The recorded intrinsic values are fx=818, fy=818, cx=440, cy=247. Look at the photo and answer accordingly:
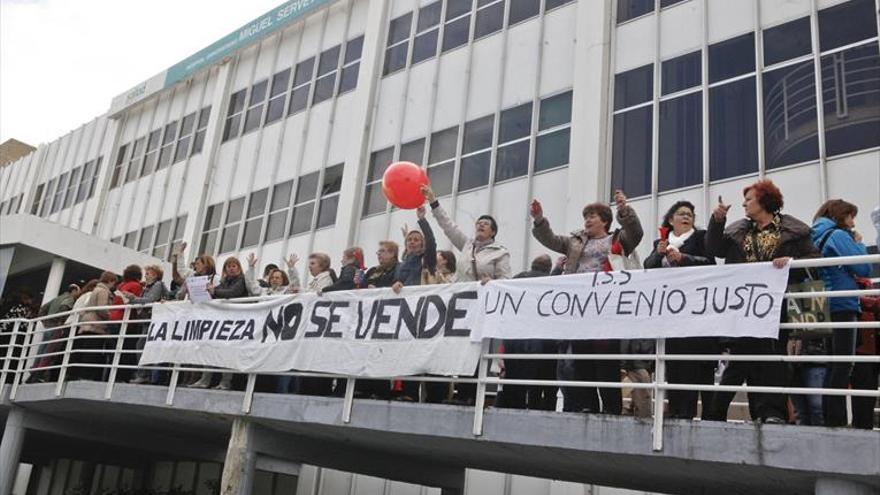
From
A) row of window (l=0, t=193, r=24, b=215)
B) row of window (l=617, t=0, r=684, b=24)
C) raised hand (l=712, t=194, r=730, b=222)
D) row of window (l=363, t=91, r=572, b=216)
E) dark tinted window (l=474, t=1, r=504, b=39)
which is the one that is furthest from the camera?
row of window (l=0, t=193, r=24, b=215)

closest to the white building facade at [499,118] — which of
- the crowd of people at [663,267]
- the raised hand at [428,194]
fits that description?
the crowd of people at [663,267]

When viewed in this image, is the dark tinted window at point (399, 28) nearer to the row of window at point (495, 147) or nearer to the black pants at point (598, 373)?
the row of window at point (495, 147)

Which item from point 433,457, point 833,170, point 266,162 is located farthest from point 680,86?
point 266,162

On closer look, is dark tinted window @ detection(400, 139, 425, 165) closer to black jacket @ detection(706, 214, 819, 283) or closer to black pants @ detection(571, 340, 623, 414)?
black pants @ detection(571, 340, 623, 414)

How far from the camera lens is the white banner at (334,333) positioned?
7332mm

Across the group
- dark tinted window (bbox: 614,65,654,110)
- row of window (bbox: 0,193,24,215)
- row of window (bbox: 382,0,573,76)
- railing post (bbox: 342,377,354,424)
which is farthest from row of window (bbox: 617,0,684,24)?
row of window (bbox: 0,193,24,215)

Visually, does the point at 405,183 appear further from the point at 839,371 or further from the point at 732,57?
the point at 732,57

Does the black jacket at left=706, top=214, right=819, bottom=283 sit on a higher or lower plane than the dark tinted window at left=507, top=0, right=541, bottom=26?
lower

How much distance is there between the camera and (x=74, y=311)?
11156mm

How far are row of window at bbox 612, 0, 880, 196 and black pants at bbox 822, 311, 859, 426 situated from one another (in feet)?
19.1

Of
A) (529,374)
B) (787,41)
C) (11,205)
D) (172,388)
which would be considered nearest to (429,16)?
(787,41)

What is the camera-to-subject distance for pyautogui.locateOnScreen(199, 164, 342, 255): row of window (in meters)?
18.4

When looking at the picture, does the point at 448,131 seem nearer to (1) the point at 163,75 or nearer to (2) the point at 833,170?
(2) the point at 833,170

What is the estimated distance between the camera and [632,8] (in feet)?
46.0
